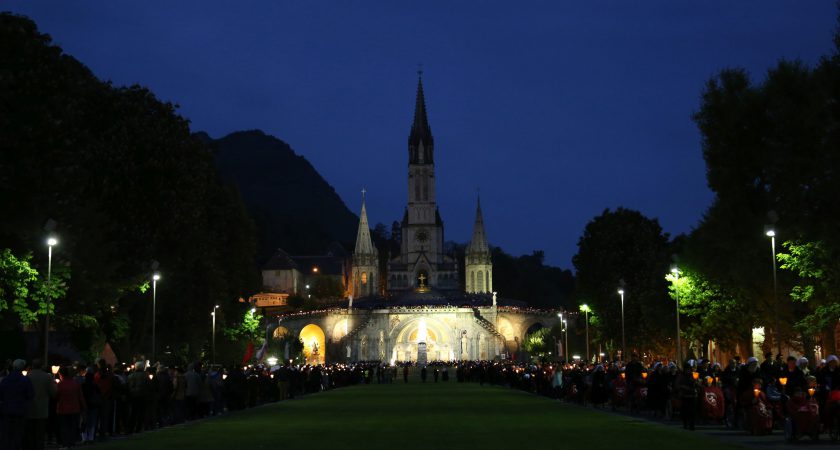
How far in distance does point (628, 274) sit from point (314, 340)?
310ft

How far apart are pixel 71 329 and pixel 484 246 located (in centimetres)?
15473

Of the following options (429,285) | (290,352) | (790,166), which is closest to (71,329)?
(790,166)

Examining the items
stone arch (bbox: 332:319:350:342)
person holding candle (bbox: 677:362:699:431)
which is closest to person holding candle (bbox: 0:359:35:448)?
person holding candle (bbox: 677:362:699:431)

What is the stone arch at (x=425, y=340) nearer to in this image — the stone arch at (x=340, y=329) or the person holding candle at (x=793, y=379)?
the stone arch at (x=340, y=329)

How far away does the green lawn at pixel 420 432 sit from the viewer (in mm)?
23125

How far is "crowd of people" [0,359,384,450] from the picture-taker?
70.3ft

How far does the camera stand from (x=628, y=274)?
7969 centimetres

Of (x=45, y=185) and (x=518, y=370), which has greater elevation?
(x=45, y=185)

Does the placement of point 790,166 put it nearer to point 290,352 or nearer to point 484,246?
point 290,352

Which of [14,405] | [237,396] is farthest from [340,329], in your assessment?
[14,405]

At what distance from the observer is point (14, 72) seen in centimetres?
3697

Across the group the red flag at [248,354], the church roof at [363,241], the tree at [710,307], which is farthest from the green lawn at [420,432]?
the church roof at [363,241]

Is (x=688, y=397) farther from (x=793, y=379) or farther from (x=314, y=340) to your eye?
(x=314, y=340)

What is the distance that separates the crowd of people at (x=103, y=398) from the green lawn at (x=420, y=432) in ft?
3.12
